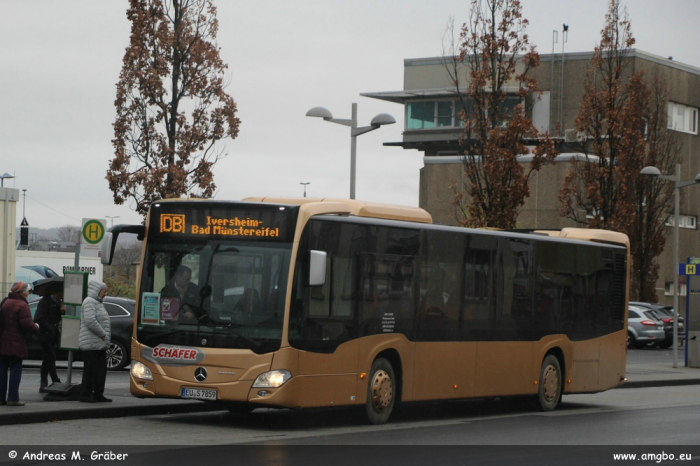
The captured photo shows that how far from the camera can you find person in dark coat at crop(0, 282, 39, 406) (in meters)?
14.5

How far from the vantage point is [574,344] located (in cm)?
1994

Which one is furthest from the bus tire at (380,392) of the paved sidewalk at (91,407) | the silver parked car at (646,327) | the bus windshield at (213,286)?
the silver parked car at (646,327)

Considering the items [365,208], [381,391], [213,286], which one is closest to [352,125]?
[365,208]

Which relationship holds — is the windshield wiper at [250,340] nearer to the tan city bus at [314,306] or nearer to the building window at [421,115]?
the tan city bus at [314,306]

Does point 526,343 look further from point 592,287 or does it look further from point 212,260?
point 212,260

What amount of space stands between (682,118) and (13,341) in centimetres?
5468

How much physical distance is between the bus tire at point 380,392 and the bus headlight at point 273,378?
170 centimetres

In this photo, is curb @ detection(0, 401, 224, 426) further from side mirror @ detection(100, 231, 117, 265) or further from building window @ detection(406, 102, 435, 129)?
building window @ detection(406, 102, 435, 129)

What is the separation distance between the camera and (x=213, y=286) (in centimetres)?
1419

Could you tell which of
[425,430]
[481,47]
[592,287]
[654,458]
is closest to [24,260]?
[481,47]

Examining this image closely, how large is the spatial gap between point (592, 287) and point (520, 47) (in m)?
15.8

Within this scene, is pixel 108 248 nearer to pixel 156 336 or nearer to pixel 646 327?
pixel 156 336

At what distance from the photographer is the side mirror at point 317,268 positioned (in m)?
13.7

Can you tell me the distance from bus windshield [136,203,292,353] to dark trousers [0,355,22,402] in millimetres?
1610
